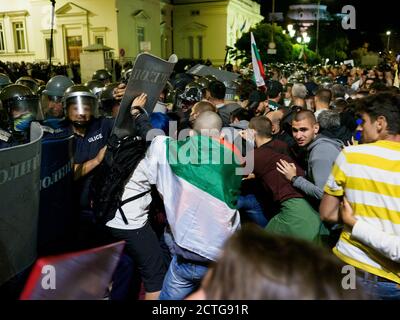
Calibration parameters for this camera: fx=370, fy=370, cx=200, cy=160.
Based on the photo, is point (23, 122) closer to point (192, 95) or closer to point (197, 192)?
point (197, 192)

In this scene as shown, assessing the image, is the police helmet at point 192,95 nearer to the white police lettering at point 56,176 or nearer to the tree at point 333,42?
the white police lettering at point 56,176

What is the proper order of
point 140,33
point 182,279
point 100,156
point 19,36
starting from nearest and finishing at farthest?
point 182,279
point 100,156
point 19,36
point 140,33

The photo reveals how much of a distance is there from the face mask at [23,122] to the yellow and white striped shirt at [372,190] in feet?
8.61

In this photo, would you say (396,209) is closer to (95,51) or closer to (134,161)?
(134,161)

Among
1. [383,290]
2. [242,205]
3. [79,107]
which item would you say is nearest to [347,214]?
[383,290]

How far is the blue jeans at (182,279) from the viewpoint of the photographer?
2.65 m

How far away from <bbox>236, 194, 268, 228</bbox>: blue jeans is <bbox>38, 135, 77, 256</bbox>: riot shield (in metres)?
2.11

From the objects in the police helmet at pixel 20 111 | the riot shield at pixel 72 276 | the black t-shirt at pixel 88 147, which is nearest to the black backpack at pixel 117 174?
the black t-shirt at pixel 88 147

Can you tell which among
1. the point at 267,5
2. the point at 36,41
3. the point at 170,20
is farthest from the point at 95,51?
the point at 267,5

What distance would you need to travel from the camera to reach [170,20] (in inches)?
2229

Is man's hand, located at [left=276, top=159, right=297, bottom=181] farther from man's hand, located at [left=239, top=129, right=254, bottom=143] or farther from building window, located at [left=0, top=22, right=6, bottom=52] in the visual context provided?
building window, located at [left=0, top=22, right=6, bottom=52]

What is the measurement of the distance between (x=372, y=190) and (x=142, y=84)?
2.03 m

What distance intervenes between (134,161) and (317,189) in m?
1.58

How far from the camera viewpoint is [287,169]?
346 centimetres
